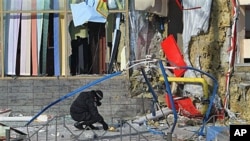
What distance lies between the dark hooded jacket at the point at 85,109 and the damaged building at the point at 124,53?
1390 mm

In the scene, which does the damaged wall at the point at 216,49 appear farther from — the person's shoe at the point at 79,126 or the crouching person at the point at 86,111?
the person's shoe at the point at 79,126

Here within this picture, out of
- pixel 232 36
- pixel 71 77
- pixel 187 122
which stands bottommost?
pixel 187 122

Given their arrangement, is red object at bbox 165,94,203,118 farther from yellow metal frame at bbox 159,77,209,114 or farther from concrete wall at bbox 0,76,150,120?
concrete wall at bbox 0,76,150,120

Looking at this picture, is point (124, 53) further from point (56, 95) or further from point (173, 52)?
point (56, 95)

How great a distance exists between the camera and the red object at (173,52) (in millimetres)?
13969

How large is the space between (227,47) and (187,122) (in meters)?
2.28

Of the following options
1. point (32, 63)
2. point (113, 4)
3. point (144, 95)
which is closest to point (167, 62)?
point (144, 95)

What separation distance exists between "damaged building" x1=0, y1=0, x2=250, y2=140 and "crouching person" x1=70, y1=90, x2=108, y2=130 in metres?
1.37

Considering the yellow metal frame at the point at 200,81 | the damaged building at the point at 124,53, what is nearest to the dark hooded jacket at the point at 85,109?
the damaged building at the point at 124,53

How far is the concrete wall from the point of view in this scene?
13.9m

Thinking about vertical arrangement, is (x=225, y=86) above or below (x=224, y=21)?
below

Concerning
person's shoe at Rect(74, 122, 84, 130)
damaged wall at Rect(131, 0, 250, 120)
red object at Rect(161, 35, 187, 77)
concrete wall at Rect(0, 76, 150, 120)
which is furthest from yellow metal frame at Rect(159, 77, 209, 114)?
person's shoe at Rect(74, 122, 84, 130)

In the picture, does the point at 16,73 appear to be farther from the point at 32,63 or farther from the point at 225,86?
the point at 225,86

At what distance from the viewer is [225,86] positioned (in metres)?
13.9
